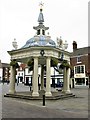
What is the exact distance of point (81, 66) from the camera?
5791cm

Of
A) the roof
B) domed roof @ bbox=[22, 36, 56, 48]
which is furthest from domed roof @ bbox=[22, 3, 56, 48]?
the roof

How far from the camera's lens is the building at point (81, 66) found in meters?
56.5

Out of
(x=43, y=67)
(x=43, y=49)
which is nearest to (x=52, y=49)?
(x=43, y=49)

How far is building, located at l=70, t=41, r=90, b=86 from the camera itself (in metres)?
56.5

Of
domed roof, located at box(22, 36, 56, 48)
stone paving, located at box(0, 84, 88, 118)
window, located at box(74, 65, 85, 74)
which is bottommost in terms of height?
stone paving, located at box(0, 84, 88, 118)

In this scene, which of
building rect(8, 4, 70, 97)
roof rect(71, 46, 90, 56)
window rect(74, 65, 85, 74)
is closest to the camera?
building rect(8, 4, 70, 97)

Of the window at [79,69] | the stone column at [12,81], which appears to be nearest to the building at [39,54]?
the stone column at [12,81]

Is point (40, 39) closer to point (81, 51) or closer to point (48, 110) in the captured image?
point (48, 110)

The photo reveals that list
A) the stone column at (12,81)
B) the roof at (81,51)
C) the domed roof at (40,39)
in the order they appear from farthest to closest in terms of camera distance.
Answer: the roof at (81,51) → the stone column at (12,81) → the domed roof at (40,39)

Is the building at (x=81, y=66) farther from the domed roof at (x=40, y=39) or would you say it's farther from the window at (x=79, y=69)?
the domed roof at (x=40, y=39)

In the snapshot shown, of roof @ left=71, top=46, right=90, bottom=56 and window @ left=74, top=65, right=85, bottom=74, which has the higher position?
roof @ left=71, top=46, right=90, bottom=56

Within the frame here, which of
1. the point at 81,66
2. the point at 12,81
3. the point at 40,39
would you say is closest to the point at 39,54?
the point at 40,39

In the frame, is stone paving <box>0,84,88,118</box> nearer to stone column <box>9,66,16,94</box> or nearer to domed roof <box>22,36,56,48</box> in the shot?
domed roof <box>22,36,56,48</box>

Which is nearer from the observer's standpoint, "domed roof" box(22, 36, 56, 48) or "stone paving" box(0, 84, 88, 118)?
"stone paving" box(0, 84, 88, 118)
